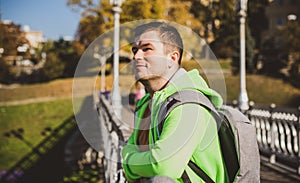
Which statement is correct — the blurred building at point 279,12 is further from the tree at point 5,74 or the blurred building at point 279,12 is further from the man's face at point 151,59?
the man's face at point 151,59

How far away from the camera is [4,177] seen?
24.4 meters

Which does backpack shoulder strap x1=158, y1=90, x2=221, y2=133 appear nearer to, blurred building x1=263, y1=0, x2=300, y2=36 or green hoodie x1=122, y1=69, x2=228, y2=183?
green hoodie x1=122, y1=69, x2=228, y2=183

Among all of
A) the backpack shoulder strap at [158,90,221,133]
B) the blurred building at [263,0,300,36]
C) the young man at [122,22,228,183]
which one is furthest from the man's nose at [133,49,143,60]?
the blurred building at [263,0,300,36]

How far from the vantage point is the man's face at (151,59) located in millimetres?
1818

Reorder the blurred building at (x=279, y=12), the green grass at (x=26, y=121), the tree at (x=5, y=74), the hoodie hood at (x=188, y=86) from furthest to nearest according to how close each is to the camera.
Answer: the tree at (x=5, y=74), the blurred building at (x=279, y=12), the green grass at (x=26, y=121), the hoodie hood at (x=188, y=86)

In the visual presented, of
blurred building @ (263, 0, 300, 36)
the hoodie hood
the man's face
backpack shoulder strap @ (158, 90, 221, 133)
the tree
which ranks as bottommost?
the tree

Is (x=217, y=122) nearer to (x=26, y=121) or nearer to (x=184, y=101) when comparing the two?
(x=184, y=101)

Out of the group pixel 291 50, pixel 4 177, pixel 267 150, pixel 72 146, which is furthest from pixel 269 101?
pixel 267 150

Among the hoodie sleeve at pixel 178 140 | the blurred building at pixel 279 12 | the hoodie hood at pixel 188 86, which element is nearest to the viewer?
the hoodie sleeve at pixel 178 140

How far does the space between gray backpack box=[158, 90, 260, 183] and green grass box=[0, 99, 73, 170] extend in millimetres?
27599

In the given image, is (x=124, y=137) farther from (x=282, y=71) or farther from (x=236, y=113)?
(x=282, y=71)

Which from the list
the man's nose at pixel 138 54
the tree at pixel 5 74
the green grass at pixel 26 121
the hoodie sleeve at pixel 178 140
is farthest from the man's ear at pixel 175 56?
the tree at pixel 5 74

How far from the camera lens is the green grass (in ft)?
98.9

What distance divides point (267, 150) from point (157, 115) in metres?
7.17
